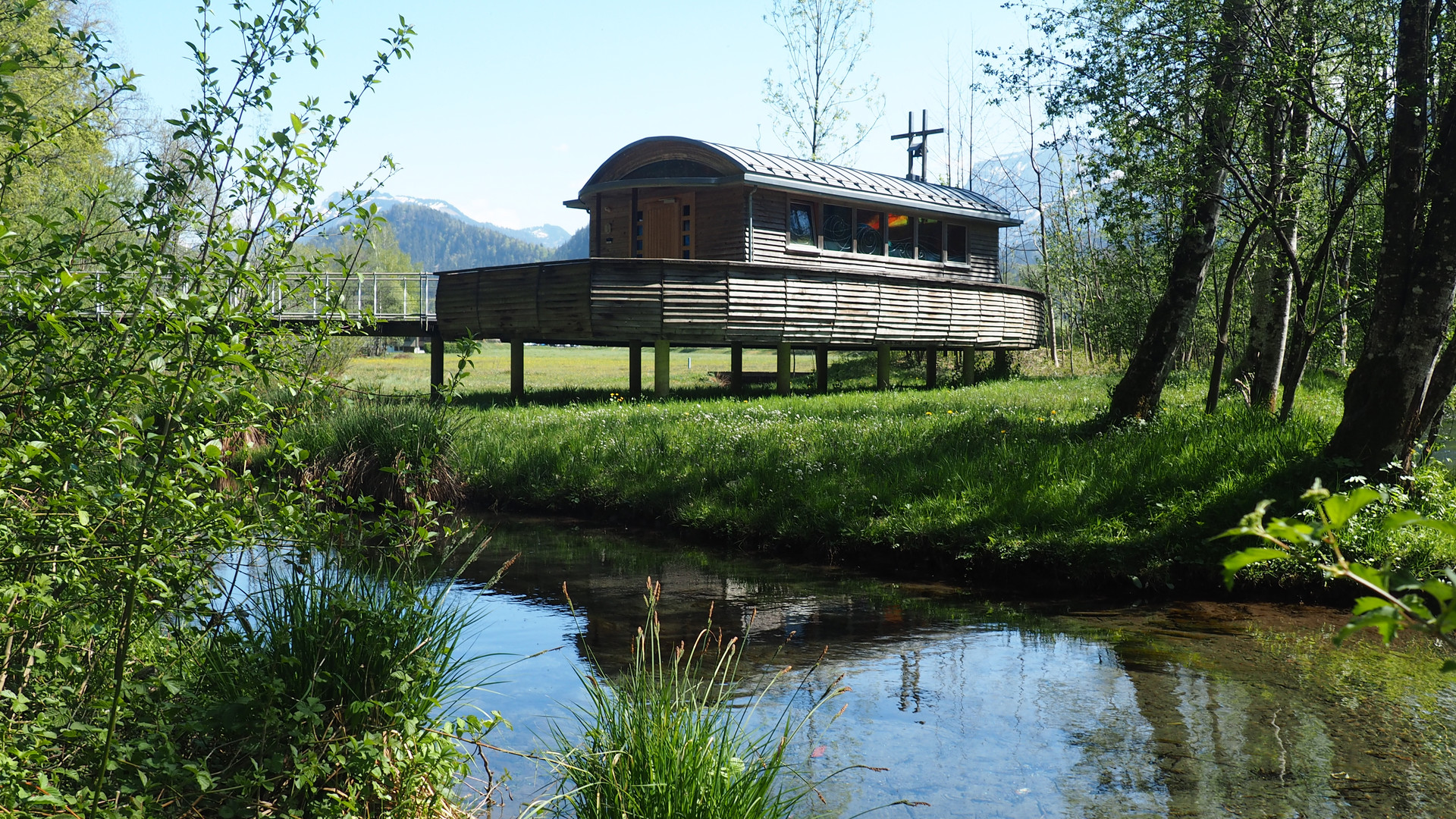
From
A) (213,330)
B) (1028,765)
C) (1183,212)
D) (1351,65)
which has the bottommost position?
(1028,765)

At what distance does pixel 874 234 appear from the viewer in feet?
80.0

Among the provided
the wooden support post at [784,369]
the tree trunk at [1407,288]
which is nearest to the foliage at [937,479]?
the tree trunk at [1407,288]

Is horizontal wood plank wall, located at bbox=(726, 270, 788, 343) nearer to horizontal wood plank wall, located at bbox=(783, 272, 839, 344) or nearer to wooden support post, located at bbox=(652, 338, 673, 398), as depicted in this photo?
horizontal wood plank wall, located at bbox=(783, 272, 839, 344)

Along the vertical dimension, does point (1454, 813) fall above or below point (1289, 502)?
below

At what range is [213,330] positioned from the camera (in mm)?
2893

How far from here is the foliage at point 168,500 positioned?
9.72ft

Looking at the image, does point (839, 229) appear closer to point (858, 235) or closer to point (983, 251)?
point (858, 235)

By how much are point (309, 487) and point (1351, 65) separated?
10.7 m

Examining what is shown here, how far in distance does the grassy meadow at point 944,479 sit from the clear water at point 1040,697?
2.51 feet

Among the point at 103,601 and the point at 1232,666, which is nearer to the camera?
the point at 103,601

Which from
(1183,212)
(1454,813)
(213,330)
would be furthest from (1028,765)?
(1183,212)

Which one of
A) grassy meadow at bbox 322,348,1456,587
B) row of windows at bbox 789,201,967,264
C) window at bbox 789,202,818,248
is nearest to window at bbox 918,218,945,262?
row of windows at bbox 789,201,967,264

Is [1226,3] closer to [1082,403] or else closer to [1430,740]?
[1082,403]

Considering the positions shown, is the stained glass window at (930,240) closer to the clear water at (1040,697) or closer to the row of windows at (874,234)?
the row of windows at (874,234)
